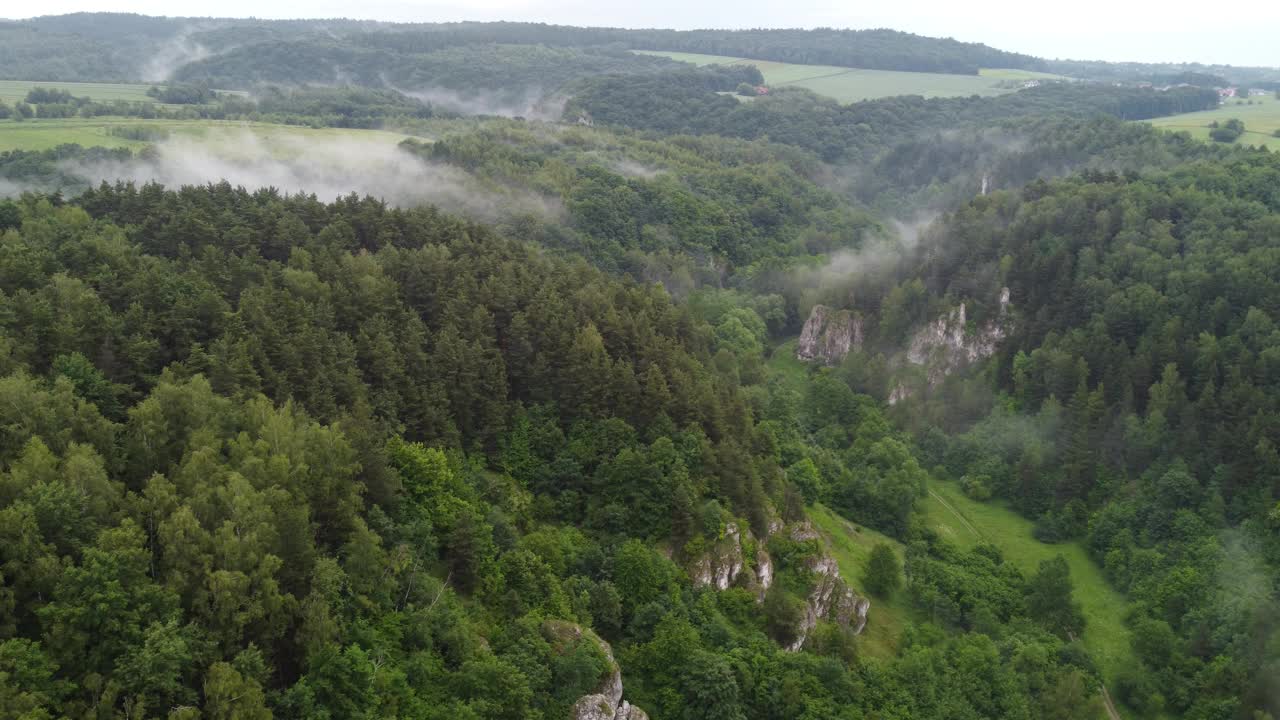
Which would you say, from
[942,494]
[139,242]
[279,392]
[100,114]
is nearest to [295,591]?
[279,392]

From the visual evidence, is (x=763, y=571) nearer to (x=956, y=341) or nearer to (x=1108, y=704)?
(x=1108, y=704)

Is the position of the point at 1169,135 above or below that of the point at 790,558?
above

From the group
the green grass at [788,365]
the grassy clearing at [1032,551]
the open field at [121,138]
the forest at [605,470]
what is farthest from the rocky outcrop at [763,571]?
the open field at [121,138]

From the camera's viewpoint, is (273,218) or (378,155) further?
(378,155)

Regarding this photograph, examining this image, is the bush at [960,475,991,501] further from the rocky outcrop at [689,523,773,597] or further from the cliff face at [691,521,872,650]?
the rocky outcrop at [689,523,773,597]

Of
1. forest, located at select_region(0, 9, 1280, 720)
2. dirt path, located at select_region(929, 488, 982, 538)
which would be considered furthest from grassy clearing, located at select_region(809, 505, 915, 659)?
dirt path, located at select_region(929, 488, 982, 538)

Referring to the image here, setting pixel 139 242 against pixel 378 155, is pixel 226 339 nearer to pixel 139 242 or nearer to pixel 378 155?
pixel 139 242
